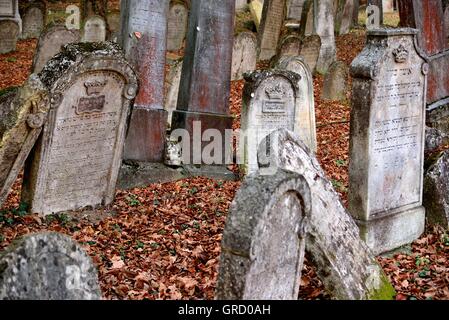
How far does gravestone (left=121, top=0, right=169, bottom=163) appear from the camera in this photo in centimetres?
829

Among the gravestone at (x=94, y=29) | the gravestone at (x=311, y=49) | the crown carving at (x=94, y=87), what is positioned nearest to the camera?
the crown carving at (x=94, y=87)

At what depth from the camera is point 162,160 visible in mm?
8703

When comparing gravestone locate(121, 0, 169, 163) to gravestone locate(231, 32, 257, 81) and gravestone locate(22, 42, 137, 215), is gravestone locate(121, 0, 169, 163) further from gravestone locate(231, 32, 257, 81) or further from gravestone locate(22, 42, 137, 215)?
gravestone locate(231, 32, 257, 81)

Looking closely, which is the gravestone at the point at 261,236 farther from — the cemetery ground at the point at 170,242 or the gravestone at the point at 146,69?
the gravestone at the point at 146,69

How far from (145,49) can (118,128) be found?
63.3 inches

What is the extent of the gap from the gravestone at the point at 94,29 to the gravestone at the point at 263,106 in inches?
345

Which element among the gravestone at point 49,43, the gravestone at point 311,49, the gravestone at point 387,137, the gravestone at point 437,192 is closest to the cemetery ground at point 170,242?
the gravestone at point 437,192

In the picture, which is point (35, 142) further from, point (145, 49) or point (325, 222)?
point (325, 222)

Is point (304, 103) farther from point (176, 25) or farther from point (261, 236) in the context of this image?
point (176, 25)

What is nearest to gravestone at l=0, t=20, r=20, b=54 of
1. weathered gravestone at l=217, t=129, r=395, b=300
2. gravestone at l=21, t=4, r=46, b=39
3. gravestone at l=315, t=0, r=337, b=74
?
gravestone at l=21, t=4, r=46, b=39

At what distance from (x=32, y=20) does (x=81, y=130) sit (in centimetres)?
1431

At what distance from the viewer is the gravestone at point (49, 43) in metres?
13.2

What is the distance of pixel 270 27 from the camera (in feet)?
60.8
